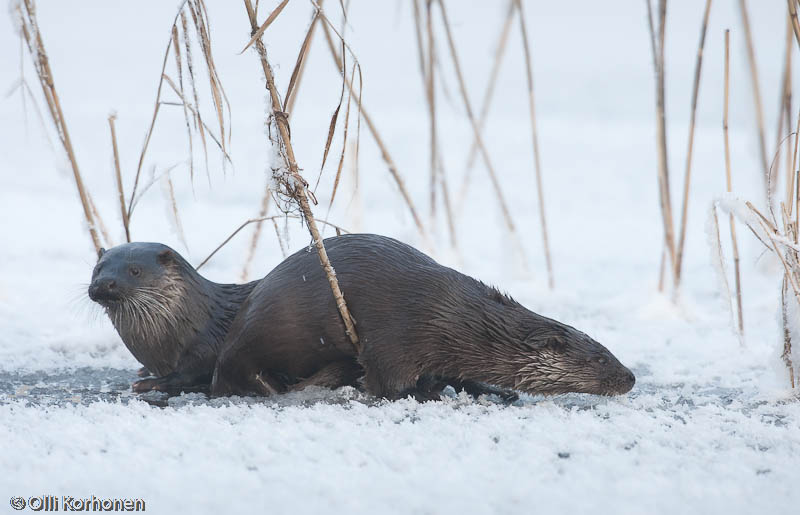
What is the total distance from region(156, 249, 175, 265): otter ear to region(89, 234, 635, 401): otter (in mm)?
136

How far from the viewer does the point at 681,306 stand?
3734 millimetres

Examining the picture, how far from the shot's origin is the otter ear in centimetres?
259

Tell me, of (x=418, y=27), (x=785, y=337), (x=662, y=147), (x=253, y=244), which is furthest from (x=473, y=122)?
(x=785, y=337)

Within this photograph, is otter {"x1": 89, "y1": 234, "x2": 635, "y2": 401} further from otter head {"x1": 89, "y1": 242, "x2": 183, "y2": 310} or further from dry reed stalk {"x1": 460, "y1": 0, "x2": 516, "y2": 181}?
dry reed stalk {"x1": 460, "y1": 0, "x2": 516, "y2": 181}

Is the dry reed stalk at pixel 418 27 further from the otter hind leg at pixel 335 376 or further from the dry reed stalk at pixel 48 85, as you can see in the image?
the otter hind leg at pixel 335 376

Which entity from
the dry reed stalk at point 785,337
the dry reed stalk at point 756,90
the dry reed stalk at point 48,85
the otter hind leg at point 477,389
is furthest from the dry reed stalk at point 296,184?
the dry reed stalk at point 756,90

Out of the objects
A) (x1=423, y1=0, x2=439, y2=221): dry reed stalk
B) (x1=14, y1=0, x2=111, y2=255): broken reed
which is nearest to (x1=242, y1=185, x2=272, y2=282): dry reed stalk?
(x1=14, y1=0, x2=111, y2=255): broken reed

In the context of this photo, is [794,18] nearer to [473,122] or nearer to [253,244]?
[473,122]

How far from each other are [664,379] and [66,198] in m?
5.99

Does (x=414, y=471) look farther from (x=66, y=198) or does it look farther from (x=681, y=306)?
(x=66, y=198)

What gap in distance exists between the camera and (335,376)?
2.40 m

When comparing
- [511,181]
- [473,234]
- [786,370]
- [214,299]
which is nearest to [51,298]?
[214,299]

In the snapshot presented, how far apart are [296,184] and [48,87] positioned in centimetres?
144

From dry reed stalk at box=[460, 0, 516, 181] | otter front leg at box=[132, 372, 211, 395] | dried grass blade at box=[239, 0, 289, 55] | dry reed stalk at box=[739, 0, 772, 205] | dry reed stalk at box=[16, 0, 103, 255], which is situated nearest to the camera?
dried grass blade at box=[239, 0, 289, 55]
